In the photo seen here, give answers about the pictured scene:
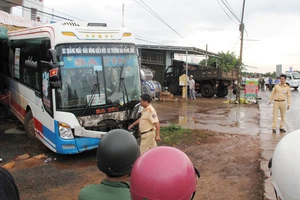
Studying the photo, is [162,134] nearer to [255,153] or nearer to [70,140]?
[255,153]

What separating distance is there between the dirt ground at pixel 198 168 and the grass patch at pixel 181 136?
0.45ft

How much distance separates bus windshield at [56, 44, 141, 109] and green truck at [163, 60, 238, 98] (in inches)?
608

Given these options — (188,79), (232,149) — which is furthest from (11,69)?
(188,79)

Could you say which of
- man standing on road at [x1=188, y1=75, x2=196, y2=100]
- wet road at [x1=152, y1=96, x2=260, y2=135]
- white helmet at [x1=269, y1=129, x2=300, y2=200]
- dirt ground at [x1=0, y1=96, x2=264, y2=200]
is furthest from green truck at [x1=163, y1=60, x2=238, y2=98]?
white helmet at [x1=269, y1=129, x2=300, y2=200]

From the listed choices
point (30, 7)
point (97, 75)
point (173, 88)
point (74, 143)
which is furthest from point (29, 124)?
point (30, 7)

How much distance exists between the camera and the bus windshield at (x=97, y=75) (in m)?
5.92

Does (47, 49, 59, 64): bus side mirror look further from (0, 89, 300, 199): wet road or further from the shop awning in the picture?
the shop awning

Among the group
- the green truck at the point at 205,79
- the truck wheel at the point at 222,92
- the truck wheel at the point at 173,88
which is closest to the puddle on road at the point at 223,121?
the green truck at the point at 205,79

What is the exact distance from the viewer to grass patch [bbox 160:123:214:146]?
25.5 feet

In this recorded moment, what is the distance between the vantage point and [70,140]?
19.4ft

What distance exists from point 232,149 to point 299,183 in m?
5.68

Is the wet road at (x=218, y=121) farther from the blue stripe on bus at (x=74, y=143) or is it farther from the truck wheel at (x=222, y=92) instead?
the truck wheel at (x=222, y=92)

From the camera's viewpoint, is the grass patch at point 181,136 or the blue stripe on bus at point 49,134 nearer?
the blue stripe on bus at point 49,134

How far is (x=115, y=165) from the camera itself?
74.9 inches
